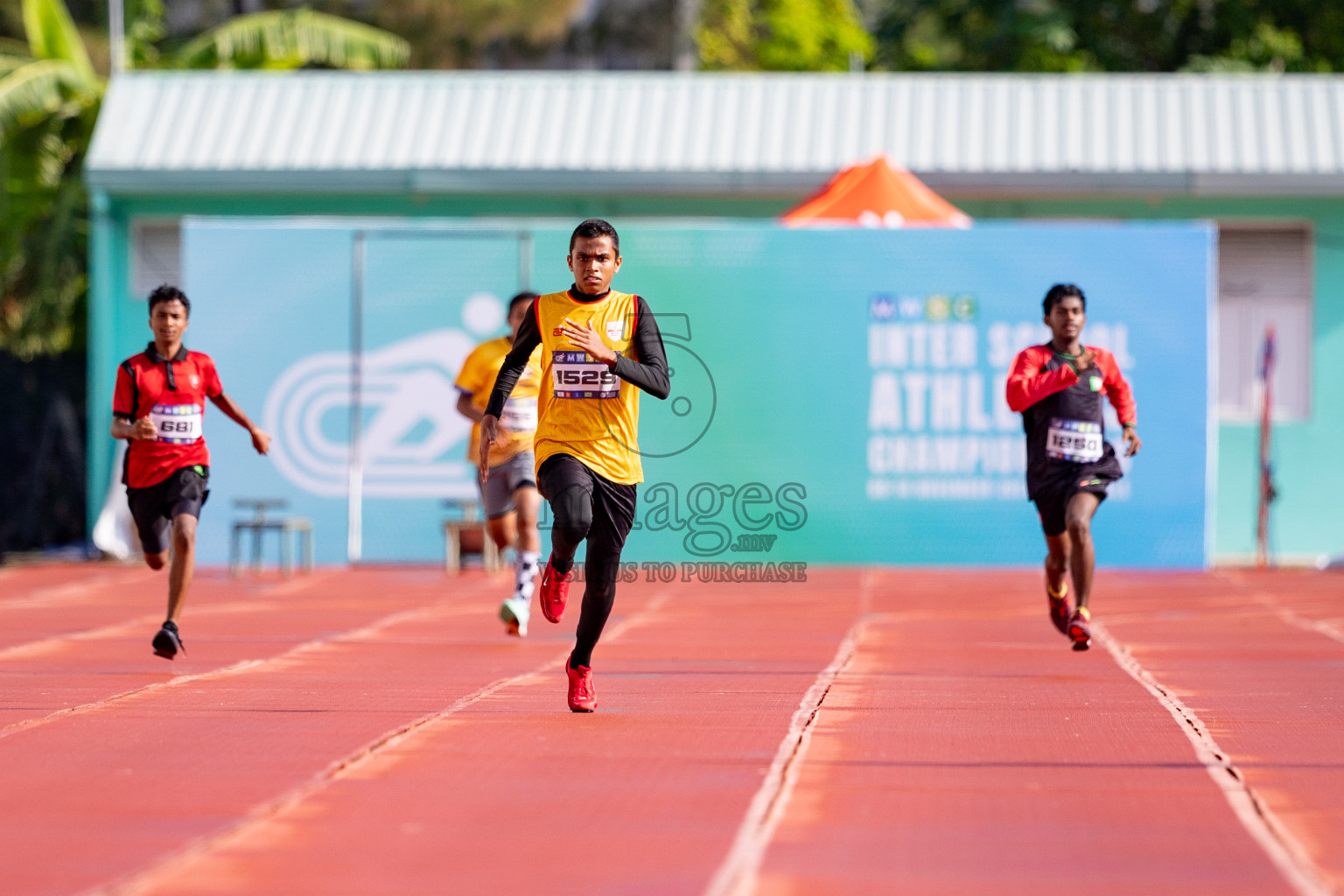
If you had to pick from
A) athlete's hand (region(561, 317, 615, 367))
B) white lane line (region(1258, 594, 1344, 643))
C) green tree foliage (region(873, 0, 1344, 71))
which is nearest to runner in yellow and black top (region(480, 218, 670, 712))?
athlete's hand (region(561, 317, 615, 367))

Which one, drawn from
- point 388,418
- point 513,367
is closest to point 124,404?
point 513,367

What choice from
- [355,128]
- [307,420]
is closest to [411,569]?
[307,420]

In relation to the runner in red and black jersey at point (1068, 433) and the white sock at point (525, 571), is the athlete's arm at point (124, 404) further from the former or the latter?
the runner in red and black jersey at point (1068, 433)

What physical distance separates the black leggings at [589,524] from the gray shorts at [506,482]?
142 inches

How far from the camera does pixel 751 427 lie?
1738cm

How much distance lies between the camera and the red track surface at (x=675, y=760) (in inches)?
200

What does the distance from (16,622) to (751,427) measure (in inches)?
278

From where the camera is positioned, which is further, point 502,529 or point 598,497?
point 502,529

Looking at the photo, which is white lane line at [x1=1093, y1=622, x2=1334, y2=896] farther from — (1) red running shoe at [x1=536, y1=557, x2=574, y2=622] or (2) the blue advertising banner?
(2) the blue advertising banner

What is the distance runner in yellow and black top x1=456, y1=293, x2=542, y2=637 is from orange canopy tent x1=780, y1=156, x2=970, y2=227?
5.99 m

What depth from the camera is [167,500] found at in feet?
33.1

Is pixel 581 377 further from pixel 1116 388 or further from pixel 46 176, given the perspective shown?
pixel 46 176

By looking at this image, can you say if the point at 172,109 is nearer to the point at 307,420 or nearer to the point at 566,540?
the point at 307,420

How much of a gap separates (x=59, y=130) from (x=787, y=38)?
2117 cm
